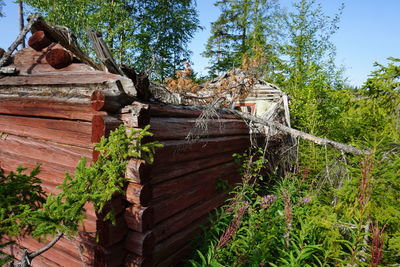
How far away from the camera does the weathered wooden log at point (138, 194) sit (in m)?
2.63

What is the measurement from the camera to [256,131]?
5.66 metres

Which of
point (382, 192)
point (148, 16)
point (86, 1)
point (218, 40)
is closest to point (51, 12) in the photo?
point (86, 1)

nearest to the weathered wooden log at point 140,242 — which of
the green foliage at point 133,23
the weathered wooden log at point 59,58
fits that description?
the weathered wooden log at point 59,58

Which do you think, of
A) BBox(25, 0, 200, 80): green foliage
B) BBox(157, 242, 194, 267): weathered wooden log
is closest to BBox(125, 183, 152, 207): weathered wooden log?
BBox(157, 242, 194, 267): weathered wooden log

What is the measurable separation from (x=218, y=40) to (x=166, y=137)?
23.0 m

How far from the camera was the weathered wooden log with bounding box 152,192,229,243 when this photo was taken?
3252 mm

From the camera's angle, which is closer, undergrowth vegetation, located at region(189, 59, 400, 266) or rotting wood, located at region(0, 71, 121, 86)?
undergrowth vegetation, located at region(189, 59, 400, 266)

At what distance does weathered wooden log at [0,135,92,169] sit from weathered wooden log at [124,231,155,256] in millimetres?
1112

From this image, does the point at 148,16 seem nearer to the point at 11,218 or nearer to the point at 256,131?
the point at 256,131

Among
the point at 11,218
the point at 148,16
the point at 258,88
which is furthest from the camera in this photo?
the point at 148,16

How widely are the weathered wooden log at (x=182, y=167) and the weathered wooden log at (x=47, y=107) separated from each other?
110 cm

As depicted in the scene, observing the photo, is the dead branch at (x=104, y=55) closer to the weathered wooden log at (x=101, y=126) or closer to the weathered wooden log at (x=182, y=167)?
the weathered wooden log at (x=101, y=126)

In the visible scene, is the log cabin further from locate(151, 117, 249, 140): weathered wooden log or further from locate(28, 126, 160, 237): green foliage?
locate(28, 126, 160, 237): green foliage

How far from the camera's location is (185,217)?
3.75 meters
